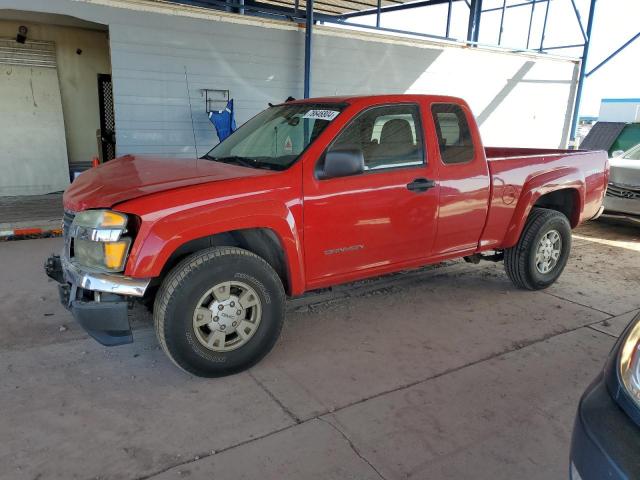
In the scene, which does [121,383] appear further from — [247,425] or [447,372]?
[447,372]

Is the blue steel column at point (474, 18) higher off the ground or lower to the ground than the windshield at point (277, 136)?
higher

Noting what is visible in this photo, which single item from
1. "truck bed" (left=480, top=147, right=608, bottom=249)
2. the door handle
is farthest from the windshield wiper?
"truck bed" (left=480, top=147, right=608, bottom=249)

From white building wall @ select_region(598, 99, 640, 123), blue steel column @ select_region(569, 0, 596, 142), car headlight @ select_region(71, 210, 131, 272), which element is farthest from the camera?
white building wall @ select_region(598, 99, 640, 123)

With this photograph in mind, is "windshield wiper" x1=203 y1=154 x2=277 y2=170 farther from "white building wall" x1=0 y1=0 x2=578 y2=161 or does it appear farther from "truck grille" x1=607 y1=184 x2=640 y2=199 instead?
"truck grille" x1=607 y1=184 x2=640 y2=199

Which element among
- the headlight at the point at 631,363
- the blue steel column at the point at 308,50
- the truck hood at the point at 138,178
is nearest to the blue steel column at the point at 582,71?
the blue steel column at the point at 308,50

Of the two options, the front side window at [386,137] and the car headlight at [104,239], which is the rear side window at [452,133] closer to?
the front side window at [386,137]

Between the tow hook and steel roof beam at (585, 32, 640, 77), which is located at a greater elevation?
steel roof beam at (585, 32, 640, 77)

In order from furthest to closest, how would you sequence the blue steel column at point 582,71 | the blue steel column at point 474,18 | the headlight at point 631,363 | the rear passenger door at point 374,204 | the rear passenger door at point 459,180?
1. the blue steel column at point 582,71
2. the blue steel column at point 474,18
3. the rear passenger door at point 459,180
4. the rear passenger door at point 374,204
5. the headlight at point 631,363

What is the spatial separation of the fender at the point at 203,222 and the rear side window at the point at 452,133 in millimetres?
1575

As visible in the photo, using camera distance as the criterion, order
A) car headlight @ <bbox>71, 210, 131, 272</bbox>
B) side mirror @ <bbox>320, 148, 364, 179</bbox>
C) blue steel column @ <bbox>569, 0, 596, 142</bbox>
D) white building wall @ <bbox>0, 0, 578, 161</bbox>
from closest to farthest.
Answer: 1. car headlight @ <bbox>71, 210, 131, 272</bbox>
2. side mirror @ <bbox>320, 148, 364, 179</bbox>
3. white building wall @ <bbox>0, 0, 578, 161</bbox>
4. blue steel column @ <bbox>569, 0, 596, 142</bbox>

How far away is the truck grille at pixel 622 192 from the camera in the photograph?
7994mm

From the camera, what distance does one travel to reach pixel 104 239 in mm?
3092

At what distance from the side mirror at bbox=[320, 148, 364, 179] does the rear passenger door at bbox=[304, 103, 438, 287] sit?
70 millimetres

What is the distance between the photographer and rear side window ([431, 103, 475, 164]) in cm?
439
